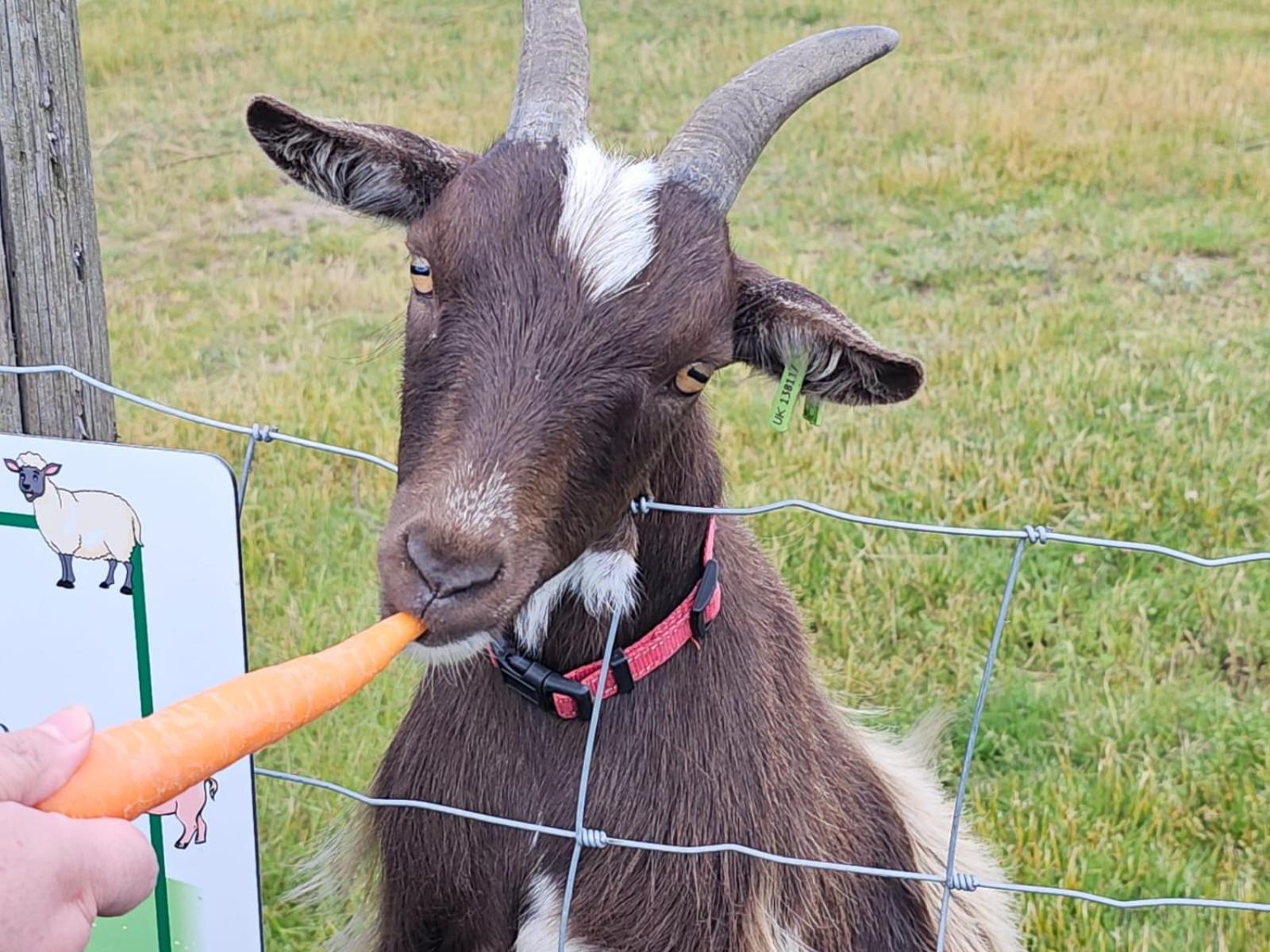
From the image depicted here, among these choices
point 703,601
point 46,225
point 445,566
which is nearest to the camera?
point 445,566

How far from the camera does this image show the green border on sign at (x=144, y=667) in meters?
1.78

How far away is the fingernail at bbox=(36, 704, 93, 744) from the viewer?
1.26 metres

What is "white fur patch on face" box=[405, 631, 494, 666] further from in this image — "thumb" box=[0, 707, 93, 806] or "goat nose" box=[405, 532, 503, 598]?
"thumb" box=[0, 707, 93, 806]

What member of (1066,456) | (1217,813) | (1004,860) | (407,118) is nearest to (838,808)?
(1004,860)

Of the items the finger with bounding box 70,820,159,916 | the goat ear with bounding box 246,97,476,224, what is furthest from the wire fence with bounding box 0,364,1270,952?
the finger with bounding box 70,820,159,916

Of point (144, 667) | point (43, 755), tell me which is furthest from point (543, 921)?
point (43, 755)

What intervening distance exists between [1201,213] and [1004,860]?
16.9 ft

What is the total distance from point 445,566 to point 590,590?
18.8 inches

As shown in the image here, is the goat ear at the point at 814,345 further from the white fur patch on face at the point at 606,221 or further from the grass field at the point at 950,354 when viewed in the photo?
the grass field at the point at 950,354

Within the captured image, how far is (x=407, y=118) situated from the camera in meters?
8.47

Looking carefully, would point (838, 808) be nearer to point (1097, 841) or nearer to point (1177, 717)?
point (1097, 841)

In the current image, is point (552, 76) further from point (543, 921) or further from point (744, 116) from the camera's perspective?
point (543, 921)

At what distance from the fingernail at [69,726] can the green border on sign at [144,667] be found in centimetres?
49

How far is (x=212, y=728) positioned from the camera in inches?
56.2
